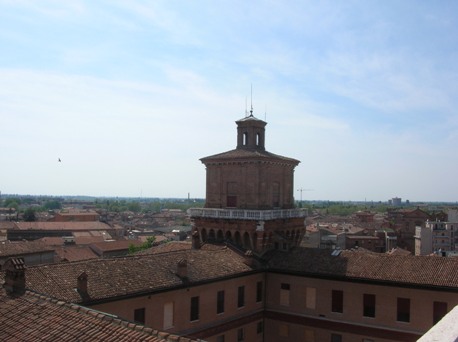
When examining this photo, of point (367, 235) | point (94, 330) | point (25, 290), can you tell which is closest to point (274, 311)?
point (25, 290)

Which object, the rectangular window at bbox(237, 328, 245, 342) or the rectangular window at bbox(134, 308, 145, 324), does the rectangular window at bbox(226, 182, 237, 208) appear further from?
the rectangular window at bbox(134, 308, 145, 324)

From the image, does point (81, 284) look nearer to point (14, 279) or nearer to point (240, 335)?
point (14, 279)

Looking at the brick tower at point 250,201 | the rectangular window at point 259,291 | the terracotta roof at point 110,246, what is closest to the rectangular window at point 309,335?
the rectangular window at point 259,291

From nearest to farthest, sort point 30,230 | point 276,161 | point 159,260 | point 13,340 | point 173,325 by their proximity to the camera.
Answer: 1. point 13,340
2. point 173,325
3. point 159,260
4. point 276,161
5. point 30,230

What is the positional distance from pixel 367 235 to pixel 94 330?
9721cm

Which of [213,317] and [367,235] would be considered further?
[367,235]

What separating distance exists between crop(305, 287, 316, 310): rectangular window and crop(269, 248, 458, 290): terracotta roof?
1.13 m

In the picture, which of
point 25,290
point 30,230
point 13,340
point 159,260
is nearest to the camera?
point 13,340

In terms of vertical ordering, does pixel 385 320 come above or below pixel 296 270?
below

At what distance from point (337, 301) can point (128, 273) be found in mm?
13069

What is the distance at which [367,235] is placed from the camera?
102 m

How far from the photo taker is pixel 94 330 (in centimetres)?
1177

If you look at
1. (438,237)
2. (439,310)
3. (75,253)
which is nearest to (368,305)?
(439,310)

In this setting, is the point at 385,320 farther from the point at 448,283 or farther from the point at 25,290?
the point at 25,290
